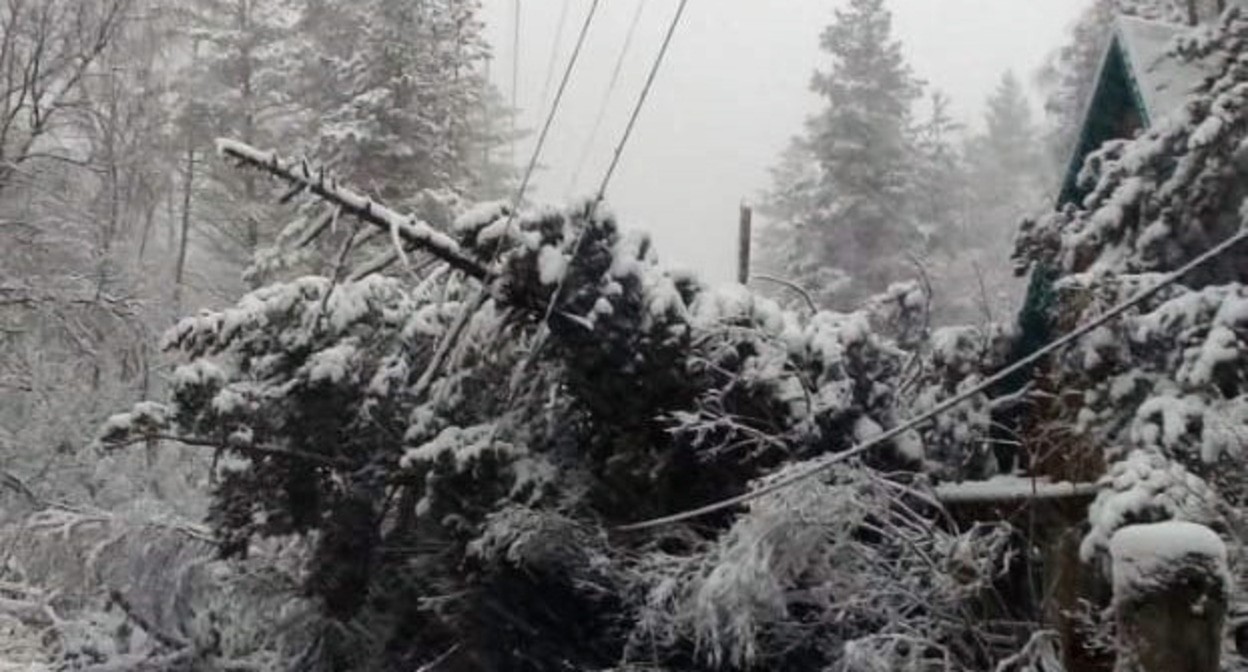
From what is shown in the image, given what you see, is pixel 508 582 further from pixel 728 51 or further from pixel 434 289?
pixel 728 51

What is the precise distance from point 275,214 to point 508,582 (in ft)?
55.6

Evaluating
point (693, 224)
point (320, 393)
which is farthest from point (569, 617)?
point (693, 224)

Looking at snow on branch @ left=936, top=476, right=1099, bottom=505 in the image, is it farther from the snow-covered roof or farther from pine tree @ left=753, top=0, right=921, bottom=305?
pine tree @ left=753, top=0, right=921, bottom=305

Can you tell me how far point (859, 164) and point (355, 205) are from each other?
2137 centimetres

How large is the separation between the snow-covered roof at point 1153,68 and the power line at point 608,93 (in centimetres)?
460

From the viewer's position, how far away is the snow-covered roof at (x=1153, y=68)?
9.85 metres

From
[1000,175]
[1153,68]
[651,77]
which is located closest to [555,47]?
[651,77]

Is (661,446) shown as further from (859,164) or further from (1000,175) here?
(1000,175)

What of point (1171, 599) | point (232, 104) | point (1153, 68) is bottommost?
point (1171, 599)

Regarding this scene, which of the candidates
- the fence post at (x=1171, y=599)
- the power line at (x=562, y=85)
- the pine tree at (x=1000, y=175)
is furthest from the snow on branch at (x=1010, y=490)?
the pine tree at (x=1000, y=175)

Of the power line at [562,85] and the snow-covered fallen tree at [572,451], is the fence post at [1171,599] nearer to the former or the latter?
the snow-covered fallen tree at [572,451]

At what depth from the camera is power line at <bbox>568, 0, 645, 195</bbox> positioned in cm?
574

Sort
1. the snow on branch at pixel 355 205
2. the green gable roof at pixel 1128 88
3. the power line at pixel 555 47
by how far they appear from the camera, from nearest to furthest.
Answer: the power line at pixel 555 47 → the snow on branch at pixel 355 205 → the green gable roof at pixel 1128 88

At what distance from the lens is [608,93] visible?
622cm
